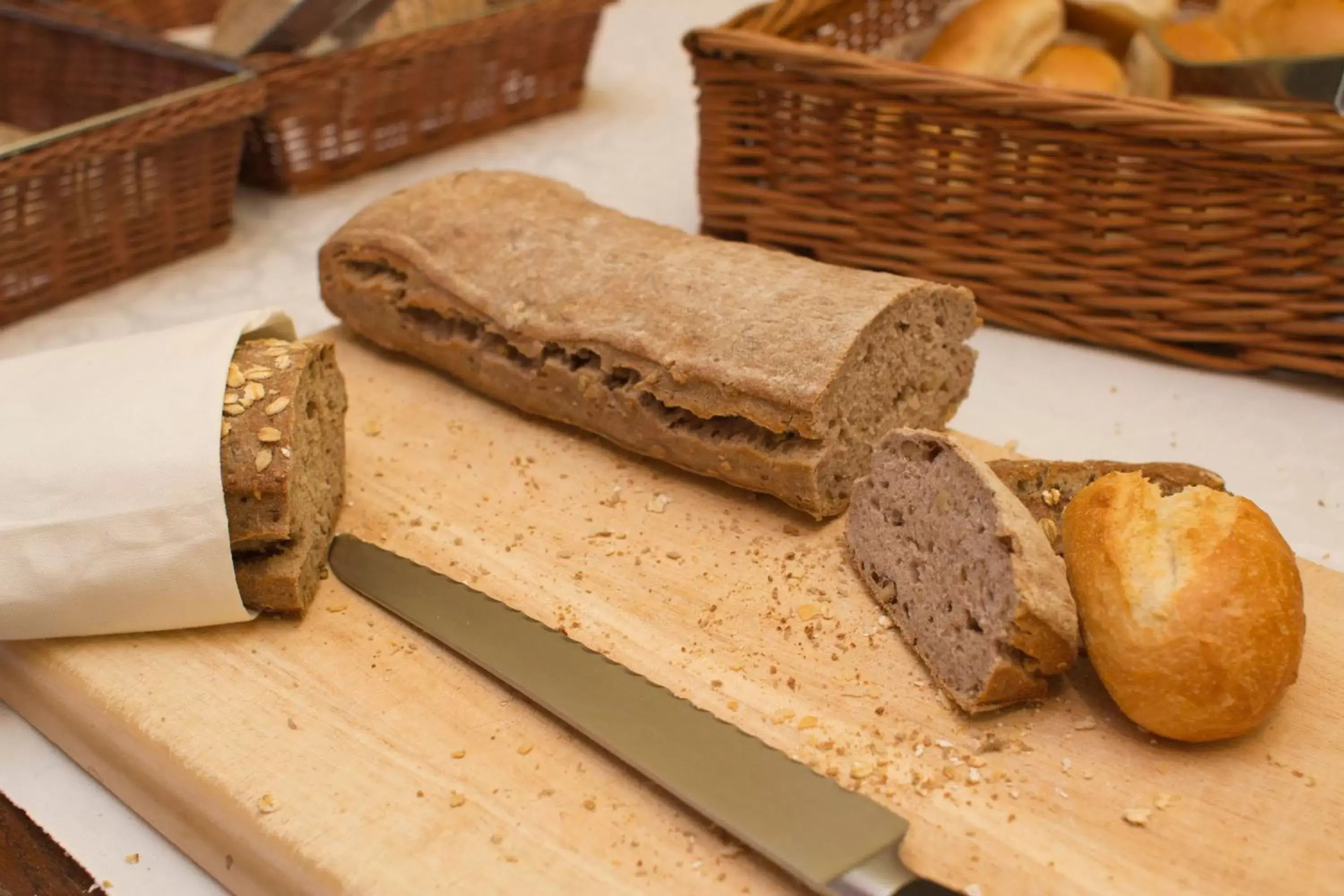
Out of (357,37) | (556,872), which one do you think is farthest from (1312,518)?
(357,37)

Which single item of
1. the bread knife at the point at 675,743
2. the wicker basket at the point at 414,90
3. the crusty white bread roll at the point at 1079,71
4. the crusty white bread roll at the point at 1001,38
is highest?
the crusty white bread roll at the point at 1001,38

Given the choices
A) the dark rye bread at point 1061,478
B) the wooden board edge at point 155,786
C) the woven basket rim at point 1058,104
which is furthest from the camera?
the woven basket rim at point 1058,104

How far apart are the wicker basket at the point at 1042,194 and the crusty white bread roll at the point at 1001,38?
0.35m

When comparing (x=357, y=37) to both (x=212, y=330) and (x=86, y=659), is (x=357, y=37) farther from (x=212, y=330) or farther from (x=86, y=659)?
(x=86, y=659)

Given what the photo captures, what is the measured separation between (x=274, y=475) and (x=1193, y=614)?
1.22 metres

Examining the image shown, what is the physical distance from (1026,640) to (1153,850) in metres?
0.27

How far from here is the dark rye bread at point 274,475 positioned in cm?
158

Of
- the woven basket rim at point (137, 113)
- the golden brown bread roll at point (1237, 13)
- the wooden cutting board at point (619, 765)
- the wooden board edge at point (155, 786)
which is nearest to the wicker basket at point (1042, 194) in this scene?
the golden brown bread roll at point (1237, 13)

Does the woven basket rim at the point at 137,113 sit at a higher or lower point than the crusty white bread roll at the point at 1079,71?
lower

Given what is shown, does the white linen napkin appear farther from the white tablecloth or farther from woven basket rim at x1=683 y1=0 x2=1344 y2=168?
woven basket rim at x1=683 y1=0 x2=1344 y2=168

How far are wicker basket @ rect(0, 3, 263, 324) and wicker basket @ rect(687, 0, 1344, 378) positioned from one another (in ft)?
3.99

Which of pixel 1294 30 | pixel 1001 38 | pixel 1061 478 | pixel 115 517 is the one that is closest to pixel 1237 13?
pixel 1294 30

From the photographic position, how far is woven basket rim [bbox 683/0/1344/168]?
6.55ft

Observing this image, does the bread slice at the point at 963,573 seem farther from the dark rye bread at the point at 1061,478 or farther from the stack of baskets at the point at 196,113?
the stack of baskets at the point at 196,113
